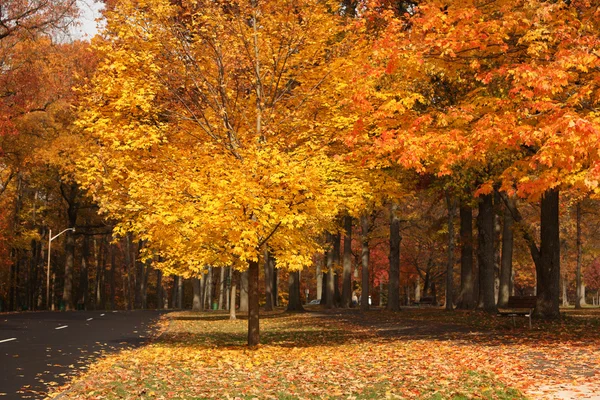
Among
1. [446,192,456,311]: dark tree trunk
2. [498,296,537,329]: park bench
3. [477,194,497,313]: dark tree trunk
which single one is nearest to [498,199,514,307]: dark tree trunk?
[477,194,497,313]: dark tree trunk

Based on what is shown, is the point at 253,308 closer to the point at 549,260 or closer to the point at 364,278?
the point at 549,260

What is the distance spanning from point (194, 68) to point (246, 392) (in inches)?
441

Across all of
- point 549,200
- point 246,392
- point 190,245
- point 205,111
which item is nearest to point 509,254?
point 549,200

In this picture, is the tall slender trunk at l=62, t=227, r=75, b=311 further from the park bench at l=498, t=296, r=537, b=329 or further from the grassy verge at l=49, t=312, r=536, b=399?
the park bench at l=498, t=296, r=537, b=329

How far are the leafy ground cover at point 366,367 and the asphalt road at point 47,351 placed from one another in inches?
23.8

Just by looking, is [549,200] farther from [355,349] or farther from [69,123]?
[69,123]

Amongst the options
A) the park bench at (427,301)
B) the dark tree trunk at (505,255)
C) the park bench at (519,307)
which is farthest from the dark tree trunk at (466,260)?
the park bench at (427,301)

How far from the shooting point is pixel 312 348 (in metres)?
18.5

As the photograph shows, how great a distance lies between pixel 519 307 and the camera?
23266 millimetres

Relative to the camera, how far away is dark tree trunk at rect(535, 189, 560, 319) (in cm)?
2362

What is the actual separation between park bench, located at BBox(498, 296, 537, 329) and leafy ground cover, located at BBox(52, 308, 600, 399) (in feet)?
1.59

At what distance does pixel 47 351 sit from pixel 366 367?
7907mm

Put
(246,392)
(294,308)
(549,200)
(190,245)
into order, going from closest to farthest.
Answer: (246,392)
(190,245)
(549,200)
(294,308)

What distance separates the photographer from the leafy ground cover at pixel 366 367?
1070cm
